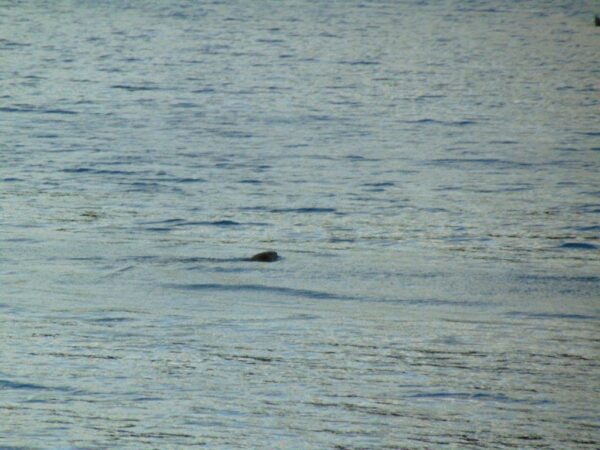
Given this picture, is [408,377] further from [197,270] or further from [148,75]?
[148,75]

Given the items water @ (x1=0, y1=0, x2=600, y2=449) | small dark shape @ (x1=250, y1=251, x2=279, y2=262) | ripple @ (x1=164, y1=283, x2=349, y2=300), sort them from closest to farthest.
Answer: water @ (x1=0, y1=0, x2=600, y2=449) → ripple @ (x1=164, y1=283, x2=349, y2=300) → small dark shape @ (x1=250, y1=251, x2=279, y2=262)

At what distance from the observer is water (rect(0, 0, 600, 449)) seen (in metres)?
5.71

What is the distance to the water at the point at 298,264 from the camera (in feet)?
18.7

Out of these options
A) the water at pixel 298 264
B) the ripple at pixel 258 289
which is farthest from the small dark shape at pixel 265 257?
the ripple at pixel 258 289

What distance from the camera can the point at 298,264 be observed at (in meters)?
8.80

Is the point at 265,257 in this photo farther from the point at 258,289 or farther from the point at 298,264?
the point at 258,289

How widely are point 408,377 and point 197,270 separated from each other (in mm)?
2617

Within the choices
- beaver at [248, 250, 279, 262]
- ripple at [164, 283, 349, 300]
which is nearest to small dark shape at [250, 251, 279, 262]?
beaver at [248, 250, 279, 262]

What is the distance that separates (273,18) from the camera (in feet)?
133

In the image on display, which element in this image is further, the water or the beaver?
the beaver

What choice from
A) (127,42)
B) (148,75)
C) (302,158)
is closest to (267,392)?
(302,158)

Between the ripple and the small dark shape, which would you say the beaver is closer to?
the small dark shape

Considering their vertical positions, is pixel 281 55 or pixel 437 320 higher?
pixel 437 320

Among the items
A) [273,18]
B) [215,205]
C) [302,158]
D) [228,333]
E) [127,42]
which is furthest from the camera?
[273,18]
